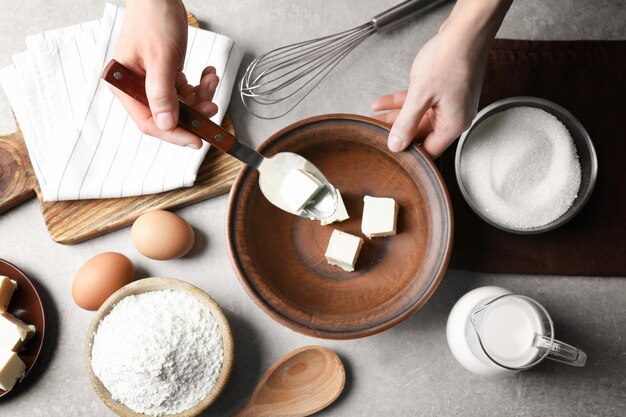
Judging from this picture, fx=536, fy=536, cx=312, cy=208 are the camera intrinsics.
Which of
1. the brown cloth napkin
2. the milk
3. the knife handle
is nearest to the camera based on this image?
the knife handle

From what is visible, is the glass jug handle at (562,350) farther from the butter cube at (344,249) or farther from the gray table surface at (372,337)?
the butter cube at (344,249)

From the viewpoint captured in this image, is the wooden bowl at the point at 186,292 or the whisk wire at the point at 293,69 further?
the whisk wire at the point at 293,69

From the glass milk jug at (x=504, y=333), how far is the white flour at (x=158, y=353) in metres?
0.46

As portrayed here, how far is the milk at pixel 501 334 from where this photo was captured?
93 centimetres

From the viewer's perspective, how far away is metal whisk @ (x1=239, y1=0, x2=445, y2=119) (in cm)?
110

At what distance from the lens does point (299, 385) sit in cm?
104

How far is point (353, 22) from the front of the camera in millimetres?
1126

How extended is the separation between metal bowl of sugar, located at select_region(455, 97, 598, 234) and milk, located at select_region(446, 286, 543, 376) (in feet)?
0.46

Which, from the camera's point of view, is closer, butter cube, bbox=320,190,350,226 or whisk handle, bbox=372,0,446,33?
butter cube, bbox=320,190,350,226

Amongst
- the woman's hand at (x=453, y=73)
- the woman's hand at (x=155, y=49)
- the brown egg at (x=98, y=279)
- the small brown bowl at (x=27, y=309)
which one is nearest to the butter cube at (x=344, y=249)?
the woman's hand at (x=453, y=73)

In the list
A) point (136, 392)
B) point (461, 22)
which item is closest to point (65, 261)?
point (136, 392)

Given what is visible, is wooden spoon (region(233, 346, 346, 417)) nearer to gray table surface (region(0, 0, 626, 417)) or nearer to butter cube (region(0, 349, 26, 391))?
gray table surface (region(0, 0, 626, 417))

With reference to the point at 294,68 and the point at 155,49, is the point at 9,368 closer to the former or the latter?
the point at 155,49

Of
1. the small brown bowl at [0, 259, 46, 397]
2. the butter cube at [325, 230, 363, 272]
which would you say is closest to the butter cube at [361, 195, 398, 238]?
the butter cube at [325, 230, 363, 272]
